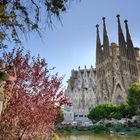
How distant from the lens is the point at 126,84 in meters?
76.5

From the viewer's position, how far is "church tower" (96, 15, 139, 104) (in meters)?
76.8

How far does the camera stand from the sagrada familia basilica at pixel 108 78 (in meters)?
77.4

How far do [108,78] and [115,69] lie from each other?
144 inches

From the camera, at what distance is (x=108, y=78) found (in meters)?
80.6

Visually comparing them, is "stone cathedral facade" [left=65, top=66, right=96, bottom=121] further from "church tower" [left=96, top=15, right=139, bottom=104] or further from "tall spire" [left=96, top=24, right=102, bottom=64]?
"tall spire" [left=96, top=24, right=102, bottom=64]

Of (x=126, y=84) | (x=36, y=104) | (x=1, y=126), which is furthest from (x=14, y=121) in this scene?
(x=126, y=84)

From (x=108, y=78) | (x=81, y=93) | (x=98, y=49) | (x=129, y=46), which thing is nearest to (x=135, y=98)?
(x=108, y=78)

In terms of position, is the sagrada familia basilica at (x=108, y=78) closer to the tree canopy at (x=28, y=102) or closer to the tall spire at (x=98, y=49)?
the tall spire at (x=98, y=49)

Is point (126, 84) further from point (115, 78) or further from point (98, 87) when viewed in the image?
point (98, 87)

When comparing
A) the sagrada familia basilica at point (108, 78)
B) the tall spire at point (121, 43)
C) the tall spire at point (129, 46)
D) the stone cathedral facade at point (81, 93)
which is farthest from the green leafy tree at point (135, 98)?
the stone cathedral facade at point (81, 93)

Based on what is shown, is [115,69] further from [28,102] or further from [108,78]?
[28,102]

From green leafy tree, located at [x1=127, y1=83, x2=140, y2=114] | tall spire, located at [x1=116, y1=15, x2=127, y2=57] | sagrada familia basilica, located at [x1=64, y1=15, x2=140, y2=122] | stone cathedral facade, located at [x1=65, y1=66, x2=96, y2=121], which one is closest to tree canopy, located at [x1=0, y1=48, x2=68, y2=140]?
green leafy tree, located at [x1=127, y1=83, x2=140, y2=114]

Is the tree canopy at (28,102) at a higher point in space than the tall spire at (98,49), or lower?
lower

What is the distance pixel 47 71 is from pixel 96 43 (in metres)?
83.1
